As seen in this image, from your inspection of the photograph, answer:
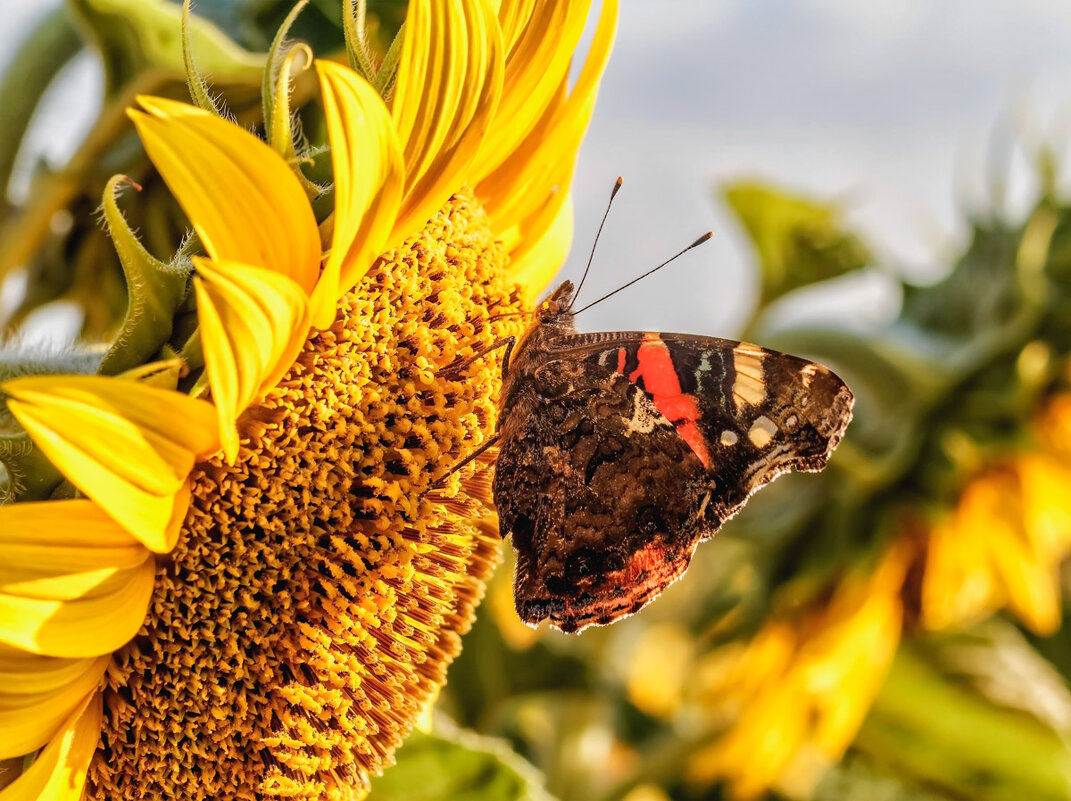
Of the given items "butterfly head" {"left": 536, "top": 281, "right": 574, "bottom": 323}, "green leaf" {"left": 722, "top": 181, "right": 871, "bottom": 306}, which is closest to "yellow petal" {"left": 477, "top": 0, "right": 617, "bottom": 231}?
"butterfly head" {"left": 536, "top": 281, "right": 574, "bottom": 323}

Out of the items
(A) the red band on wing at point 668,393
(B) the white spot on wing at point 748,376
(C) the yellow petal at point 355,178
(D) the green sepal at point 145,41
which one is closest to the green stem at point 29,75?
(D) the green sepal at point 145,41

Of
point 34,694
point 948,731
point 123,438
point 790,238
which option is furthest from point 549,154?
point 948,731

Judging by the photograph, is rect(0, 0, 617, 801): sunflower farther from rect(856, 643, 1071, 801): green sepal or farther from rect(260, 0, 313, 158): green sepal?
rect(856, 643, 1071, 801): green sepal

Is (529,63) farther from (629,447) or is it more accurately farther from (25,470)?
(25,470)

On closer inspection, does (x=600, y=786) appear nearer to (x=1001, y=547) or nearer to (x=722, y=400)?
(x=1001, y=547)

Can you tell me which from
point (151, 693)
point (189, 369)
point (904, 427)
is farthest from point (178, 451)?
point (904, 427)

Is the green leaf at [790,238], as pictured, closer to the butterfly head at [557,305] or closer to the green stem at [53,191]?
the butterfly head at [557,305]
